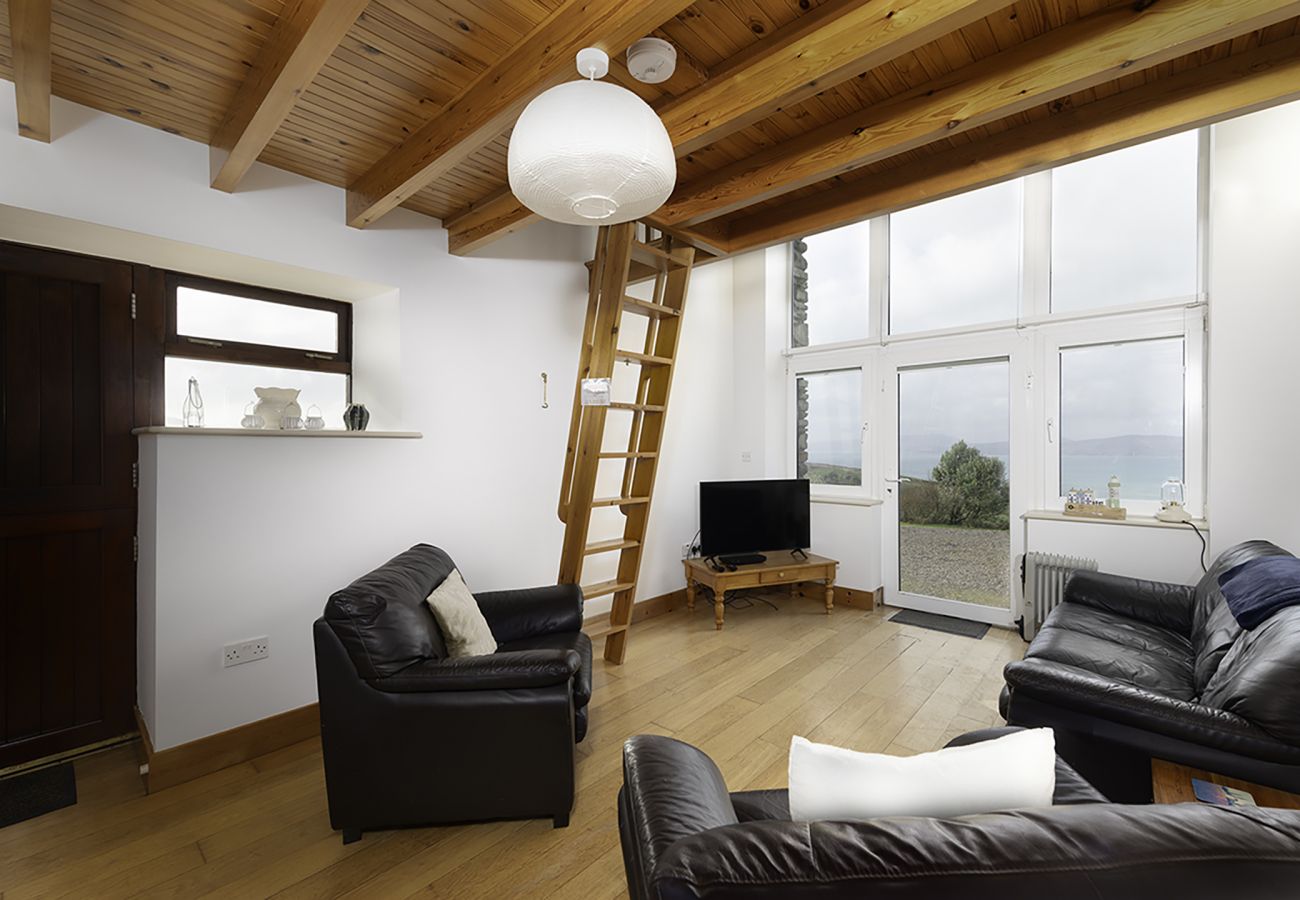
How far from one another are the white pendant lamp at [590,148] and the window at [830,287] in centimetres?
365

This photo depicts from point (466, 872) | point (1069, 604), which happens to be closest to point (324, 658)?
point (466, 872)

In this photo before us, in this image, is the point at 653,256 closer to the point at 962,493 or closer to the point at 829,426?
the point at 829,426

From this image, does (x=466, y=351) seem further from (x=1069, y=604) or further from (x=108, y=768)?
(x=1069, y=604)

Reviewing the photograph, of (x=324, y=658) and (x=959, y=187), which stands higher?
(x=959, y=187)

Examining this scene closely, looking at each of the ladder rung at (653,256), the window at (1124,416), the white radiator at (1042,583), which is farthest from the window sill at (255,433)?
the window at (1124,416)

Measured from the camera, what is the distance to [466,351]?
3.33 meters

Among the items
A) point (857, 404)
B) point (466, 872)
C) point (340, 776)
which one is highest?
point (857, 404)

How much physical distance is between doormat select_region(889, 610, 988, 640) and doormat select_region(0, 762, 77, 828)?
15.4 ft

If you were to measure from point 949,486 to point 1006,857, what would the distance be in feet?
13.4

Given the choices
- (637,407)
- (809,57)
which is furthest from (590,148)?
(637,407)

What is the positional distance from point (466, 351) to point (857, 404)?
325 cm

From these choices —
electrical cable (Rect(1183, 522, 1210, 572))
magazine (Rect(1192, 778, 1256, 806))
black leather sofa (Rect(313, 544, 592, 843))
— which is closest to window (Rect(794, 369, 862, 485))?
electrical cable (Rect(1183, 522, 1210, 572))

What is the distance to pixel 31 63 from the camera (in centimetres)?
165

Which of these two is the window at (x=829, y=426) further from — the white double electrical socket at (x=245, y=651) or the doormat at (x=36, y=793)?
the doormat at (x=36, y=793)
